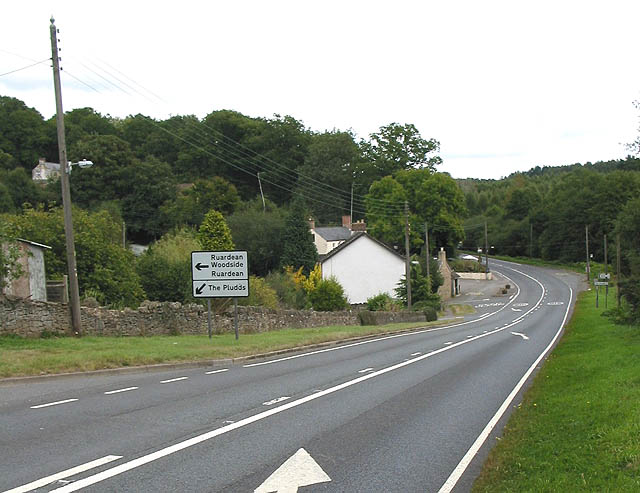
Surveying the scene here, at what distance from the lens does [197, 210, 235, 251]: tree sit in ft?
203

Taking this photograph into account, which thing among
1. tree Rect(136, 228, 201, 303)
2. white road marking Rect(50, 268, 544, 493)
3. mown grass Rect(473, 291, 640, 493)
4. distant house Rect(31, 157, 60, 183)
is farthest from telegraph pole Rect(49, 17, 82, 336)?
distant house Rect(31, 157, 60, 183)

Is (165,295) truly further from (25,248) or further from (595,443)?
(595,443)

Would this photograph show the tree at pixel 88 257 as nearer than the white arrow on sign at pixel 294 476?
No

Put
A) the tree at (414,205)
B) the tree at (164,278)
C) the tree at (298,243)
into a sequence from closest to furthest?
the tree at (164,278)
the tree at (298,243)
the tree at (414,205)

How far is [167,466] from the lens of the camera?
7.64 meters

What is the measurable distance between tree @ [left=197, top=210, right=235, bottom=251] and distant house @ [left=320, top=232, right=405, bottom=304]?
1194cm

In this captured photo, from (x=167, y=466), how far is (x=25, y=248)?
808 inches

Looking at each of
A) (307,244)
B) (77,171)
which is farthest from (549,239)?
(77,171)

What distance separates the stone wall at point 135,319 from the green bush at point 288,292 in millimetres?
26949

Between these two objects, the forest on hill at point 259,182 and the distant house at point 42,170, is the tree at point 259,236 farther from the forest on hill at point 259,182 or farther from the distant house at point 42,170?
the distant house at point 42,170

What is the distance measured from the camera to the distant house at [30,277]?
25.4 metres

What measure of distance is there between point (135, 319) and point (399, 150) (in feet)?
262

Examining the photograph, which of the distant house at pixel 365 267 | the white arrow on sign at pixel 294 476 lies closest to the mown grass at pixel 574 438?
the white arrow on sign at pixel 294 476

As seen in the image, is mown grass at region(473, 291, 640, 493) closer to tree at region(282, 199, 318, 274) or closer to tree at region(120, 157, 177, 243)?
tree at region(282, 199, 318, 274)
